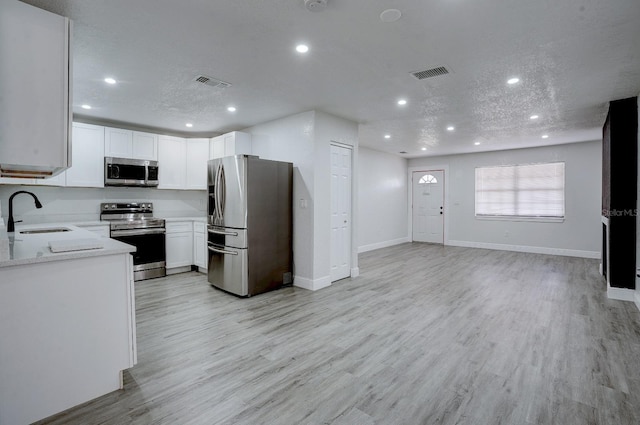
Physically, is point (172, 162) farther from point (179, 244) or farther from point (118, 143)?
point (179, 244)

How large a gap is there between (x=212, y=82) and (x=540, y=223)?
7.79m

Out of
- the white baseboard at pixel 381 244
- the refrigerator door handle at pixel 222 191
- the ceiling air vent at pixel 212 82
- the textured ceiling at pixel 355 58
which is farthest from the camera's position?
the white baseboard at pixel 381 244

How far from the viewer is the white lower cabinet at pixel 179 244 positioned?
534 centimetres

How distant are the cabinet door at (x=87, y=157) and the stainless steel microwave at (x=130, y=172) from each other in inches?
4.5

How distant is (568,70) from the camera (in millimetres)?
3127

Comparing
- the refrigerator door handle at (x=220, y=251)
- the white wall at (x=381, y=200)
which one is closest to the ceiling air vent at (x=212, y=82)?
the refrigerator door handle at (x=220, y=251)

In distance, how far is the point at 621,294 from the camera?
4.10 meters

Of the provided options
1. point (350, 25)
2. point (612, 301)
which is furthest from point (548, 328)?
point (350, 25)

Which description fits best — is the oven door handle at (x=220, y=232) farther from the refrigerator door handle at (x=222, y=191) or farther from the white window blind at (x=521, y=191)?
the white window blind at (x=521, y=191)

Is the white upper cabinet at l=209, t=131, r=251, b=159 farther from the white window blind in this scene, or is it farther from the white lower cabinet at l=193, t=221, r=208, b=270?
the white window blind

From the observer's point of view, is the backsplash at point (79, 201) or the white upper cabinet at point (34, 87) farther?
the backsplash at point (79, 201)

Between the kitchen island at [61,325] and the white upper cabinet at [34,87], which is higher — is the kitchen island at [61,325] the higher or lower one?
the lower one

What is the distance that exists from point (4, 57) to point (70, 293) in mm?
1464

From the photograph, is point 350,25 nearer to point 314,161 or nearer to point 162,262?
point 314,161
